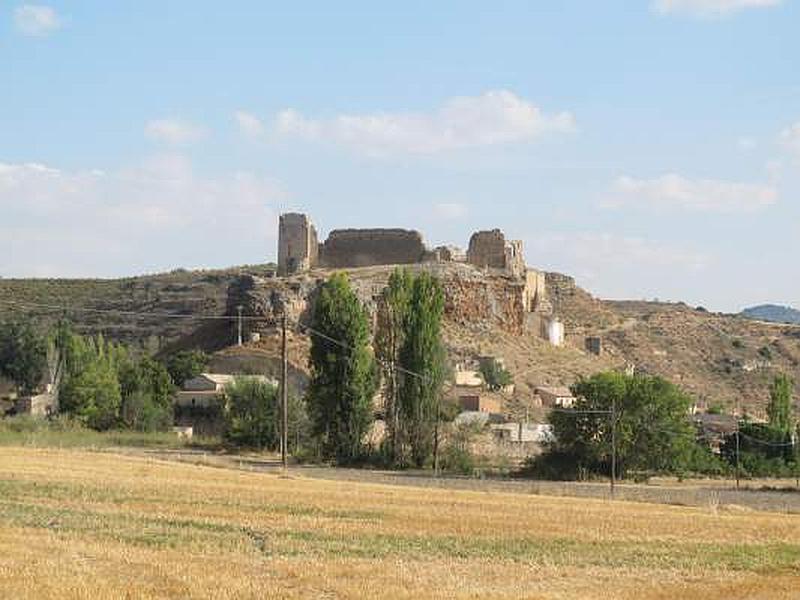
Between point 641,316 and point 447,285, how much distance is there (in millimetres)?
47801

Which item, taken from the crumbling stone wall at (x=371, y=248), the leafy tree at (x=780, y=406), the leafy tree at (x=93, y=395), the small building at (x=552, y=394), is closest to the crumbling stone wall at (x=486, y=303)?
the crumbling stone wall at (x=371, y=248)

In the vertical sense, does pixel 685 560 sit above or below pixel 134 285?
below

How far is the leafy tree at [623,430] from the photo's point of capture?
55.1 meters

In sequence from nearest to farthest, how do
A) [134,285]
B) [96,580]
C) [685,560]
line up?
[96,580], [685,560], [134,285]

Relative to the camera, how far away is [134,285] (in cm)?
12750

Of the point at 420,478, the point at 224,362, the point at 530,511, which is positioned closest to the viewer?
the point at 530,511

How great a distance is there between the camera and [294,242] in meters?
93.2

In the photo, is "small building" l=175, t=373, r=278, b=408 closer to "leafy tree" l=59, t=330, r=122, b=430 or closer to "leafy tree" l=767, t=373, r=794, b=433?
"leafy tree" l=59, t=330, r=122, b=430

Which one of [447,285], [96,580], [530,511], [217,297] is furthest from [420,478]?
[217,297]

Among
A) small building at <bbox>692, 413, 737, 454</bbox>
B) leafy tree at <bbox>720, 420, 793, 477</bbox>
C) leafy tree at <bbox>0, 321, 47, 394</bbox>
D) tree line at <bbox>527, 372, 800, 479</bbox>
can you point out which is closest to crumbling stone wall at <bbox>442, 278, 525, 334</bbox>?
small building at <bbox>692, 413, 737, 454</bbox>

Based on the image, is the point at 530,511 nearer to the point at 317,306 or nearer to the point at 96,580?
the point at 96,580

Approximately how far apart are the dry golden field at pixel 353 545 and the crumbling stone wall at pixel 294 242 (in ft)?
199

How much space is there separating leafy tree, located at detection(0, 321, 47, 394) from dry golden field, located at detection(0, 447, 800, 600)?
53574 mm

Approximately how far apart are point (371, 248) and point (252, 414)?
3457 cm
